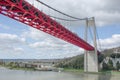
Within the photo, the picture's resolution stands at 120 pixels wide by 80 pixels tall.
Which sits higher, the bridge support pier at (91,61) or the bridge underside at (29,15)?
the bridge underside at (29,15)

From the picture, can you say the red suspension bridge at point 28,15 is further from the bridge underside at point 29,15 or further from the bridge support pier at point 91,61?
the bridge support pier at point 91,61

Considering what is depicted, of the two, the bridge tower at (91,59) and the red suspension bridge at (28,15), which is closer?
the red suspension bridge at (28,15)

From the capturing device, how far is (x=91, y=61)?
6831 cm

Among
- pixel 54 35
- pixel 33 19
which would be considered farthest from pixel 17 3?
pixel 54 35

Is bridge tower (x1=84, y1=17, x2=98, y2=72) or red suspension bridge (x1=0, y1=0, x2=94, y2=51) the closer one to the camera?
red suspension bridge (x1=0, y1=0, x2=94, y2=51)

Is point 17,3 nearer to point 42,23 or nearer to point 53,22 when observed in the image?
point 42,23

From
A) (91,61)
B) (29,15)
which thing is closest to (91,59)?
(91,61)

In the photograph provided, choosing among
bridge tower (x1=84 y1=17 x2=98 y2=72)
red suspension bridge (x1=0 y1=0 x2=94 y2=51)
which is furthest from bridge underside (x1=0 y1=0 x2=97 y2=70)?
bridge tower (x1=84 y1=17 x2=98 y2=72)

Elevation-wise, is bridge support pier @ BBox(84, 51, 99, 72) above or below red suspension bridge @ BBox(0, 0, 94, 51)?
below

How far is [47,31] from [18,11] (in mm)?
9788

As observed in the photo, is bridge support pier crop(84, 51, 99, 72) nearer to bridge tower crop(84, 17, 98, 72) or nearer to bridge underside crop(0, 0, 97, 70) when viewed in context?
bridge tower crop(84, 17, 98, 72)

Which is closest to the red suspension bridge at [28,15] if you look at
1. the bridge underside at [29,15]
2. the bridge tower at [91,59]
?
the bridge underside at [29,15]

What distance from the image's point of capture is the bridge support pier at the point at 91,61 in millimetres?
66944

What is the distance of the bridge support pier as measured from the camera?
6694 centimetres
